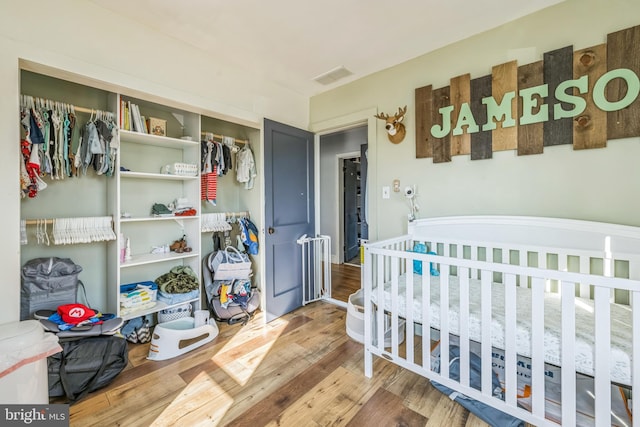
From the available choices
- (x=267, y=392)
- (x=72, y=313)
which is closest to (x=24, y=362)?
(x=72, y=313)

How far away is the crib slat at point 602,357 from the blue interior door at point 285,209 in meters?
2.26

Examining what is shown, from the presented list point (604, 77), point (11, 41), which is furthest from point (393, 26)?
point (11, 41)

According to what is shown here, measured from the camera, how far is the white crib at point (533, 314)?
1.10 meters

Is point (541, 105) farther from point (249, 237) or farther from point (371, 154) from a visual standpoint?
point (249, 237)

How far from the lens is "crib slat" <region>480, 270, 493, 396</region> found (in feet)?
4.35

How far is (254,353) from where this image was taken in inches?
82.7

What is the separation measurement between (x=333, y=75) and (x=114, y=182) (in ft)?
7.22

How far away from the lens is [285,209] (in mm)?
2844

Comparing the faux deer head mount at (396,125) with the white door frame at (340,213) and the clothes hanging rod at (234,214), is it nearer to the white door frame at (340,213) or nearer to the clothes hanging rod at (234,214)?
the clothes hanging rod at (234,214)

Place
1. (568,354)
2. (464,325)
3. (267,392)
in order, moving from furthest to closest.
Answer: (267,392)
(464,325)
(568,354)

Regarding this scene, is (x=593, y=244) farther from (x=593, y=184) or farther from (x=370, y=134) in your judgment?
(x=370, y=134)

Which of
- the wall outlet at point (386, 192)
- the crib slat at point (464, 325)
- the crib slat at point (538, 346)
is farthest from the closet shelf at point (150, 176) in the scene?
the crib slat at point (538, 346)

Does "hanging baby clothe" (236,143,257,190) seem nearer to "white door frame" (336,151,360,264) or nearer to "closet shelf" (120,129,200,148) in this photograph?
"closet shelf" (120,129,200,148)

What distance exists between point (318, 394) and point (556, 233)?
1.83 metres
